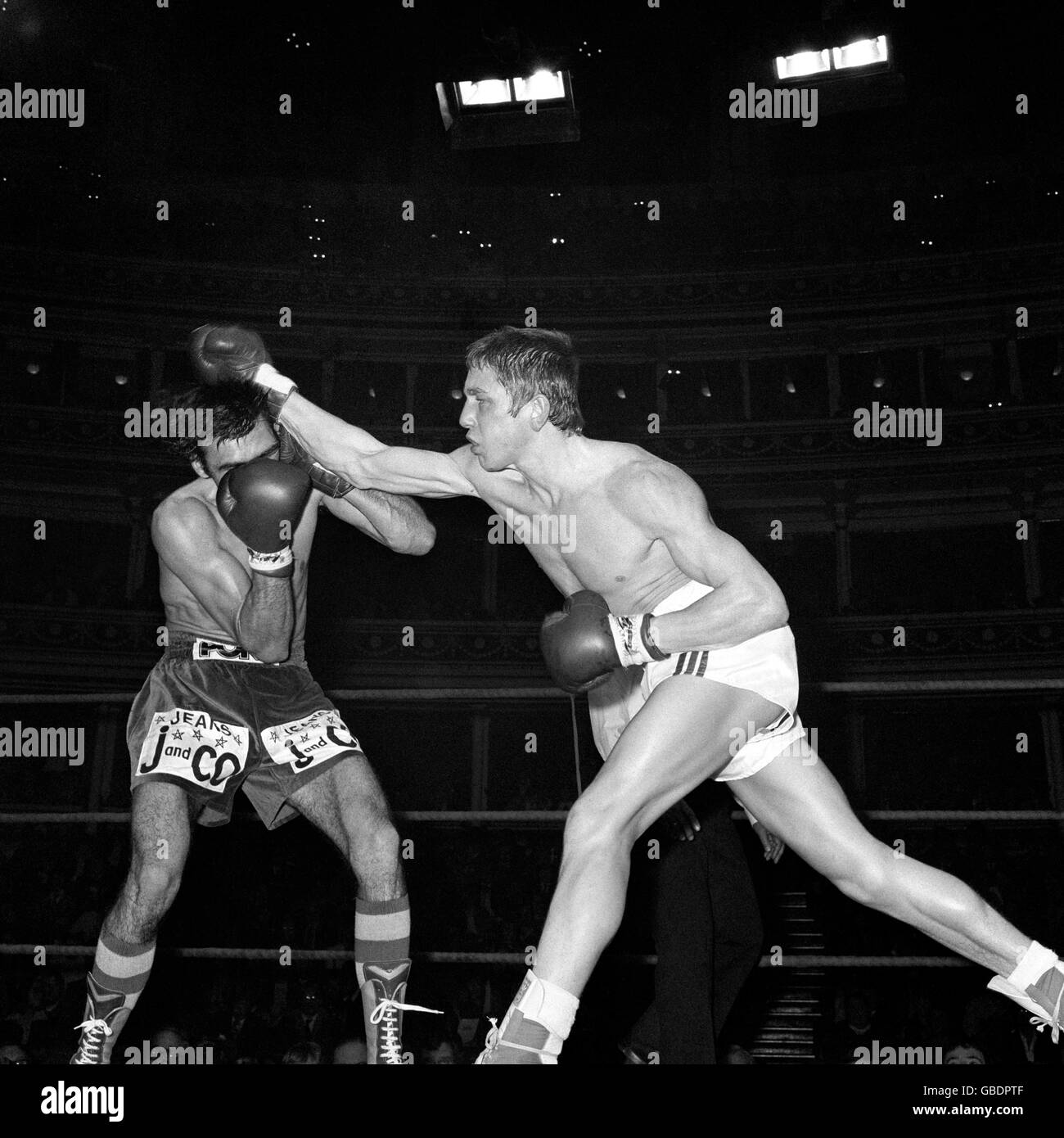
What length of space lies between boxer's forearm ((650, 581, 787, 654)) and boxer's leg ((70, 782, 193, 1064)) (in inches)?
52.0

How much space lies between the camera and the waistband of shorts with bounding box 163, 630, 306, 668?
129 inches

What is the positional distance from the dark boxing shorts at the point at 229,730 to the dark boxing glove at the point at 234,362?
28.1 inches

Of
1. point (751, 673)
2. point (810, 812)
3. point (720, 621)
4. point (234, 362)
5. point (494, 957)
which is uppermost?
point (234, 362)

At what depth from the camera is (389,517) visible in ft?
11.0

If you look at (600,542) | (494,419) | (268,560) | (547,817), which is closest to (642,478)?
(600,542)

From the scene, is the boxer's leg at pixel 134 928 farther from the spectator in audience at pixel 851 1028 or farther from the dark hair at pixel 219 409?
the spectator in audience at pixel 851 1028

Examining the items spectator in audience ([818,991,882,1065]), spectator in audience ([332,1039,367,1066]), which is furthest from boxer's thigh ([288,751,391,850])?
spectator in audience ([818,991,882,1065])

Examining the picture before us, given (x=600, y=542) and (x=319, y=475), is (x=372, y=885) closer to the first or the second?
(x=600, y=542)

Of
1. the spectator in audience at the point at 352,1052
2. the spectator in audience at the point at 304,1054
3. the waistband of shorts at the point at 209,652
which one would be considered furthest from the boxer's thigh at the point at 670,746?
the spectator in audience at the point at 304,1054

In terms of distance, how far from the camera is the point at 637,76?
48.5ft

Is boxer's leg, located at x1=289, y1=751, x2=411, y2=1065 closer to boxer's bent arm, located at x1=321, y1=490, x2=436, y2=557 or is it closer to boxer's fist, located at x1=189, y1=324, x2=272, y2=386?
boxer's bent arm, located at x1=321, y1=490, x2=436, y2=557

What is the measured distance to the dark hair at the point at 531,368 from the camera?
9.60 ft

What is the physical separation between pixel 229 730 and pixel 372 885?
563mm
